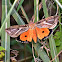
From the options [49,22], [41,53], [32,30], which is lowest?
[41,53]

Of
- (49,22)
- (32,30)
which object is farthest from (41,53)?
(49,22)

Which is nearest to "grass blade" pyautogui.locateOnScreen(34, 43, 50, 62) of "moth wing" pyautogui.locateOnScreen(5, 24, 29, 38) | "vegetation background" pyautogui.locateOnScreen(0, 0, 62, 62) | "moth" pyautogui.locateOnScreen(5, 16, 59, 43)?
"vegetation background" pyautogui.locateOnScreen(0, 0, 62, 62)

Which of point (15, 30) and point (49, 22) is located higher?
point (49, 22)

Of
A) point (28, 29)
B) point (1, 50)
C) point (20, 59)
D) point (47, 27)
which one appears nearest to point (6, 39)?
point (1, 50)

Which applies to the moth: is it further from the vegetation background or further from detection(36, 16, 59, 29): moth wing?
the vegetation background

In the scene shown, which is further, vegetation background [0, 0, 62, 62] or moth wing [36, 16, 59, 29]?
vegetation background [0, 0, 62, 62]

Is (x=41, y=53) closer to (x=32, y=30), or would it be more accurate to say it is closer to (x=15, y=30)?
(x=32, y=30)

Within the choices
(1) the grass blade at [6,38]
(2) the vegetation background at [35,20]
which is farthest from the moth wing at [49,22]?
(1) the grass blade at [6,38]
